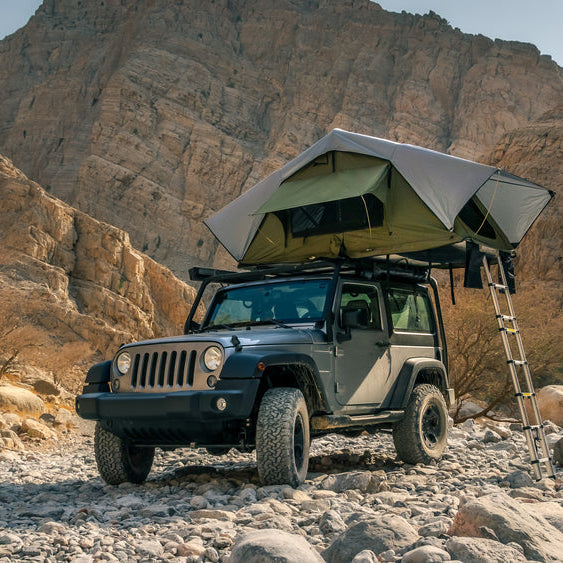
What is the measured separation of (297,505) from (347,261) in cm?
299

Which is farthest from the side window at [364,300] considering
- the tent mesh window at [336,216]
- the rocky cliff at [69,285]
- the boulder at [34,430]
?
the rocky cliff at [69,285]

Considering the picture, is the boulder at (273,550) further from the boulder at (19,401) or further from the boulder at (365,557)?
the boulder at (19,401)

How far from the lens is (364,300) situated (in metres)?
7.98

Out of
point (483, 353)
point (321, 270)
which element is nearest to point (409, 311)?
point (321, 270)

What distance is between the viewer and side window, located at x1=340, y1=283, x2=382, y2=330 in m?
7.64

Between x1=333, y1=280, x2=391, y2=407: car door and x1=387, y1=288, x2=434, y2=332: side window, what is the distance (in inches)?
13.1

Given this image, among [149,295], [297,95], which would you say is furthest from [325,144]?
[297,95]

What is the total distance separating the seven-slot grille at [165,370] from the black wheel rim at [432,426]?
130 inches

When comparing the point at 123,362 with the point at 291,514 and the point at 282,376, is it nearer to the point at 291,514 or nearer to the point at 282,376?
the point at 282,376

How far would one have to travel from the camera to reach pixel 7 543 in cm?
466

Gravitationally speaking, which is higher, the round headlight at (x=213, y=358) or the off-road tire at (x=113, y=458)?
the round headlight at (x=213, y=358)

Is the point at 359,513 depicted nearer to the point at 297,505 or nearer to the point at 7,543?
the point at 297,505

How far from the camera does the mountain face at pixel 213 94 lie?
56.2 m

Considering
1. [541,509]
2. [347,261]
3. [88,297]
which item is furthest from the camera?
[88,297]
